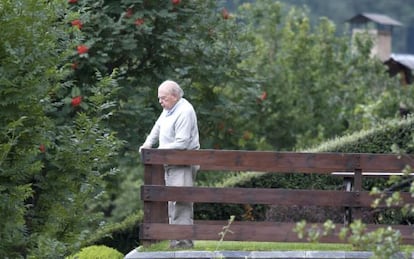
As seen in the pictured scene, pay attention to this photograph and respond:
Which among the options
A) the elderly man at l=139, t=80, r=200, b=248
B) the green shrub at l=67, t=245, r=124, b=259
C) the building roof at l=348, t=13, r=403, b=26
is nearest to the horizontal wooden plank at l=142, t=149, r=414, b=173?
the elderly man at l=139, t=80, r=200, b=248

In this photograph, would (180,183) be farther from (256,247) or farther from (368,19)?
(368,19)

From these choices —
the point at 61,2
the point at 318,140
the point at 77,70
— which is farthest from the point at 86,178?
the point at 318,140

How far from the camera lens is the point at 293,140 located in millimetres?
30203

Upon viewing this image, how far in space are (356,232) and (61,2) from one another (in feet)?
11.4

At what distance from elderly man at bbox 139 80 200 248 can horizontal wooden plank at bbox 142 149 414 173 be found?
0.19 meters

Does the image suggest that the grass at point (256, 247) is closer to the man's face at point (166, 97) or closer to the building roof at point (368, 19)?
the man's face at point (166, 97)

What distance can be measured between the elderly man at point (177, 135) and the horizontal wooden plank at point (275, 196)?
12.8 inches


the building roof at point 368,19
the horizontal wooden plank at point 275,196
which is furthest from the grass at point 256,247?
the building roof at point 368,19

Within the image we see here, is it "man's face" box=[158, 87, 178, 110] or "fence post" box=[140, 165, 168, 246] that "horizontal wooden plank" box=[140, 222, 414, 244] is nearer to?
"fence post" box=[140, 165, 168, 246]

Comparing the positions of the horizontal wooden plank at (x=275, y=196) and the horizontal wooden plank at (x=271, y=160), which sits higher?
the horizontal wooden plank at (x=271, y=160)

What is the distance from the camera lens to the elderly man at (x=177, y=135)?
37.9 feet

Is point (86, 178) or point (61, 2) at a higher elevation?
point (61, 2)

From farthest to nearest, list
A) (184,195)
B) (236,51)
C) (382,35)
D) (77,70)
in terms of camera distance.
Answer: (382,35), (236,51), (77,70), (184,195)

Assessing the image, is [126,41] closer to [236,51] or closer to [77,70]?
[77,70]
